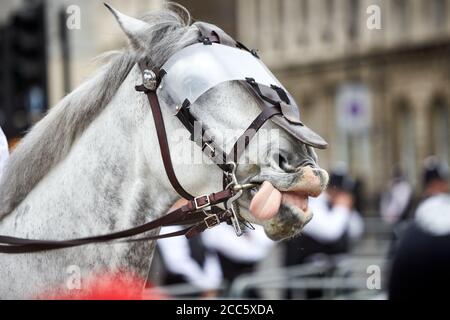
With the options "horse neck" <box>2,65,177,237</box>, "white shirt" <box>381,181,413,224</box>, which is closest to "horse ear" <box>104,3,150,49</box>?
"horse neck" <box>2,65,177,237</box>

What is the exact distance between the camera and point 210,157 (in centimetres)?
371

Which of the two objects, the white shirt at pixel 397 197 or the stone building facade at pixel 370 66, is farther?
the stone building facade at pixel 370 66

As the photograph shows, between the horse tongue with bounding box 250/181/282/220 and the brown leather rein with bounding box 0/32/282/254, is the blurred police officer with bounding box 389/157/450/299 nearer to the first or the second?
the horse tongue with bounding box 250/181/282/220

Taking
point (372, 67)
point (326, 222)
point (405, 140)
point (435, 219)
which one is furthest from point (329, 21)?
point (435, 219)

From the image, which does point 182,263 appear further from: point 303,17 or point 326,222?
point 303,17

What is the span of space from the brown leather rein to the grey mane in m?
0.09

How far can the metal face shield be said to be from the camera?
374 cm

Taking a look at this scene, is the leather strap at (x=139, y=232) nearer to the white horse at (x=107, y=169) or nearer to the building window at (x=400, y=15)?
the white horse at (x=107, y=169)

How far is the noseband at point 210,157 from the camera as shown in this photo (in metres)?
3.65

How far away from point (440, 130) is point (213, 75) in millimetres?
32041

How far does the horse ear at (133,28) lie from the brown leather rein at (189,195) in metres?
0.09

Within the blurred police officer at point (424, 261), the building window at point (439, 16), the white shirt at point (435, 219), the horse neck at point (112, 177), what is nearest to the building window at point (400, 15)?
the building window at point (439, 16)

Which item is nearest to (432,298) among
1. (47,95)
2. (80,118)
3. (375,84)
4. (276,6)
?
(80,118)

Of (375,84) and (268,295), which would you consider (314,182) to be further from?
(375,84)
